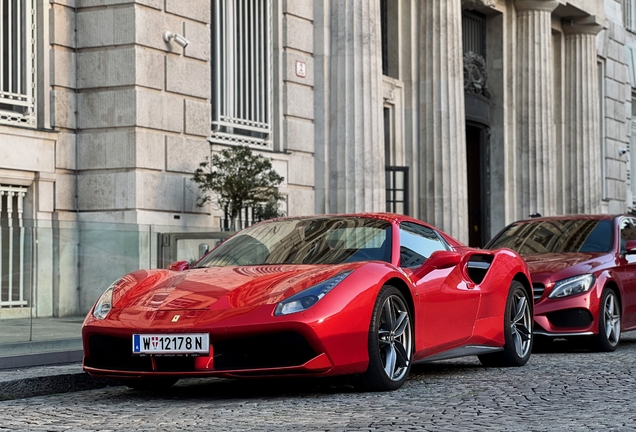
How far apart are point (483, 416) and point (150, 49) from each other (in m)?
10.4

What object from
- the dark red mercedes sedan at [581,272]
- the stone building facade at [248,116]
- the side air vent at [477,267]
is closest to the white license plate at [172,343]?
the side air vent at [477,267]

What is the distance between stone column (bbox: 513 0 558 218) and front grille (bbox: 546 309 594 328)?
649 inches

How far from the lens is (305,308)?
6.88 meters

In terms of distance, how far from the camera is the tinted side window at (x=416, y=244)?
815 cm

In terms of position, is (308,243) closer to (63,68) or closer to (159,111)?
(159,111)

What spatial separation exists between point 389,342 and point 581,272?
4294 millimetres

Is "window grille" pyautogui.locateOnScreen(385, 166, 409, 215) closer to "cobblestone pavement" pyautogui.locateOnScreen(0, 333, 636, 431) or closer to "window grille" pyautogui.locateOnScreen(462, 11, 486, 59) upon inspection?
"window grille" pyautogui.locateOnScreen(462, 11, 486, 59)

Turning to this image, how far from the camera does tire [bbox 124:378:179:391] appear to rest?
7824mm

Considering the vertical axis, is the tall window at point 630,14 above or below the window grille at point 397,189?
above

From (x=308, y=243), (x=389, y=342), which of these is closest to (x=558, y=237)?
(x=308, y=243)

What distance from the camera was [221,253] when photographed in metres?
8.46

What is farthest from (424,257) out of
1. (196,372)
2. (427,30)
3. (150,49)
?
(427,30)

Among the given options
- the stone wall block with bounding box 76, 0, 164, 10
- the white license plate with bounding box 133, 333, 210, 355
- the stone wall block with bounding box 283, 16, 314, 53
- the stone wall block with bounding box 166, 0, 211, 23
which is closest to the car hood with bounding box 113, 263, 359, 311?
the white license plate with bounding box 133, 333, 210, 355

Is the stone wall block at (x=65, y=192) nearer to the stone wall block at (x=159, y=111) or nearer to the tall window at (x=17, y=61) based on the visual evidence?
the tall window at (x=17, y=61)
